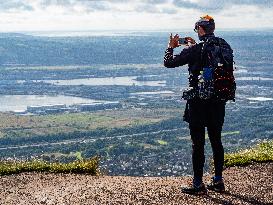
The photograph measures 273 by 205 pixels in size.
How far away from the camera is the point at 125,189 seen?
8086 mm

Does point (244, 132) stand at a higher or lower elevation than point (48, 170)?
lower

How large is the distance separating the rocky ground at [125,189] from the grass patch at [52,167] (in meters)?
0.22

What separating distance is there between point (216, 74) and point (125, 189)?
212cm

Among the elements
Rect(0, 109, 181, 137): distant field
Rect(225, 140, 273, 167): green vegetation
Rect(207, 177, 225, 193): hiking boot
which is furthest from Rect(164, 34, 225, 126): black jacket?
Rect(0, 109, 181, 137): distant field

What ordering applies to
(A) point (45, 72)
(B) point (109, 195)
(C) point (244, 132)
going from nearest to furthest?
(B) point (109, 195) < (C) point (244, 132) < (A) point (45, 72)

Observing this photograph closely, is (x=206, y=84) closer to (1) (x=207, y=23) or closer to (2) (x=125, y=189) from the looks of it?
(1) (x=207, y=23)

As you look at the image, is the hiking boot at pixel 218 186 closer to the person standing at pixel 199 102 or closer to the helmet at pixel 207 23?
the person standing at pixel 199 102

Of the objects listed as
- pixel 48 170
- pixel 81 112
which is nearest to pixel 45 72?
pixel 81 112

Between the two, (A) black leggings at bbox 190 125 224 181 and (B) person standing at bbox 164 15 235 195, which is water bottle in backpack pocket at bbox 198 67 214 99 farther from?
(A) black leggings at bbox 190 125 224 181

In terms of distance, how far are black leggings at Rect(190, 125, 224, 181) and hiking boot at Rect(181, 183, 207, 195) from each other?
0.37 ft

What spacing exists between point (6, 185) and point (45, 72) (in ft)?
492

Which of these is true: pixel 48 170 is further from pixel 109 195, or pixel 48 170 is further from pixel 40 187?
pixel 109 195

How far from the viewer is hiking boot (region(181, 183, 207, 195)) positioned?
25.3 ft

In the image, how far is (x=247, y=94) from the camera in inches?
3755
